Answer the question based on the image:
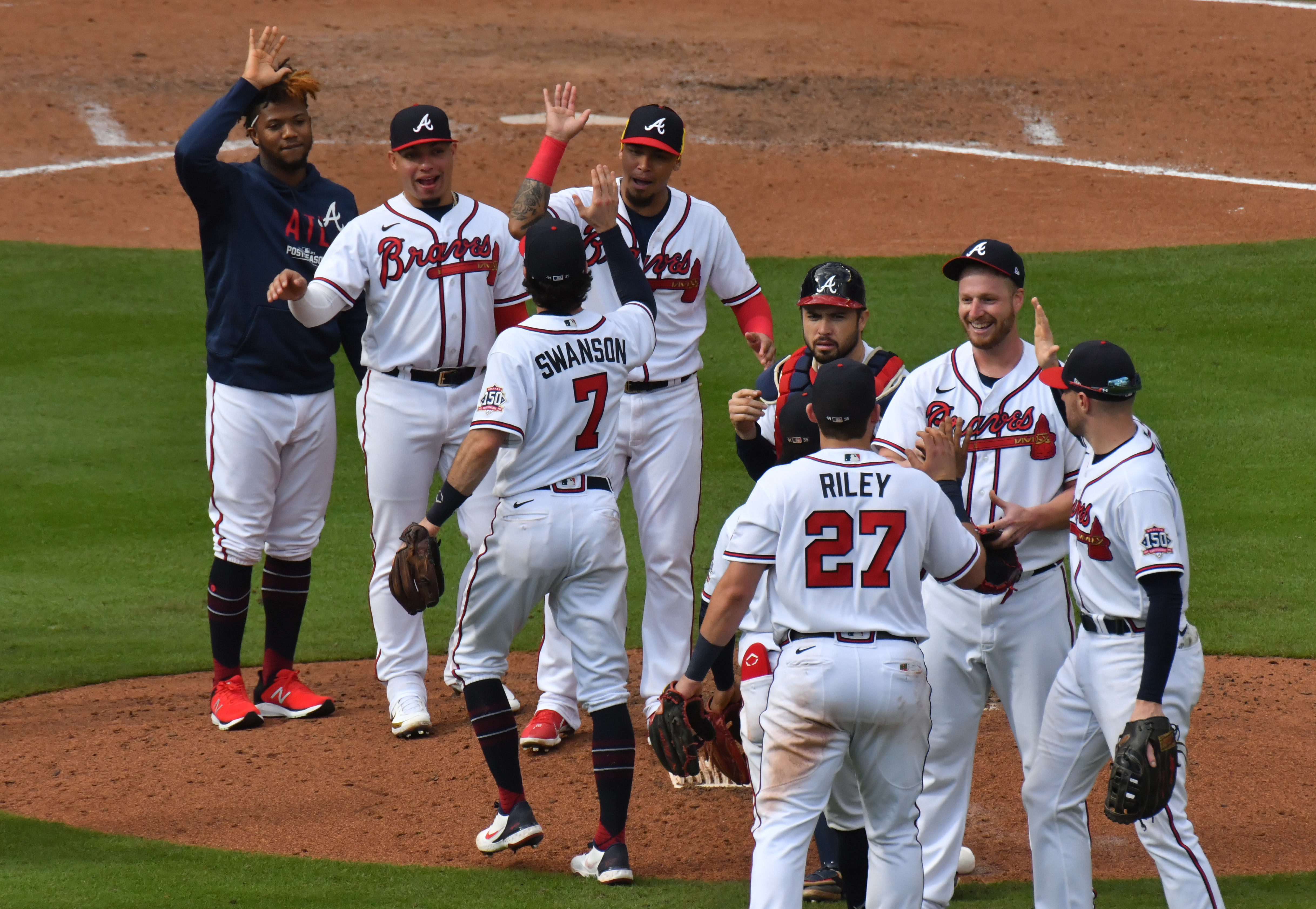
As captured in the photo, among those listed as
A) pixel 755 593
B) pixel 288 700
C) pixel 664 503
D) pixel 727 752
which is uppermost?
pixel 664 503

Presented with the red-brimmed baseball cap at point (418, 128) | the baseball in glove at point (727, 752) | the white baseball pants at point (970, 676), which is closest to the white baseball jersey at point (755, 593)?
the baseball in glove at point (727, 752)

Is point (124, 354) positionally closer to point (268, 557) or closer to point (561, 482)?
point (268, 557)

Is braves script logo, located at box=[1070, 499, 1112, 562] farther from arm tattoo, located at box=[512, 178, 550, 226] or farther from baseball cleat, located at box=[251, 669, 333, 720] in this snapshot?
baseball cleat, located at box=[251, 669, 333, 720]

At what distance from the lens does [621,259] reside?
492 centimetres

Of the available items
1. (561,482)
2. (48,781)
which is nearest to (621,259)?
(561,482)

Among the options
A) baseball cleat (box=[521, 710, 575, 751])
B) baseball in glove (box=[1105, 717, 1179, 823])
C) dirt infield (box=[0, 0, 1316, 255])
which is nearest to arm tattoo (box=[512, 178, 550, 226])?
baseball cleat (box=[521, 710, 575, 751])

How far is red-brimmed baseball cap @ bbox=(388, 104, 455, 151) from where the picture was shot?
5.46m

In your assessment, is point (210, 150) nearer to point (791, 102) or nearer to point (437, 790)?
point (437, 790)

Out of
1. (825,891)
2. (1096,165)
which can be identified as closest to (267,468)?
(825,891)

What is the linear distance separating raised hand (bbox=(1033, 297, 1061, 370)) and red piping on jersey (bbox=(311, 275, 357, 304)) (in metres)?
2.46

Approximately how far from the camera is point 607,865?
442cm

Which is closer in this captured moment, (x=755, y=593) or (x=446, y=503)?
(x=755, y=593)

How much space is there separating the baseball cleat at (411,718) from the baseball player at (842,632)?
7.10ft

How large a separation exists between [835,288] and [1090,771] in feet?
5.33
